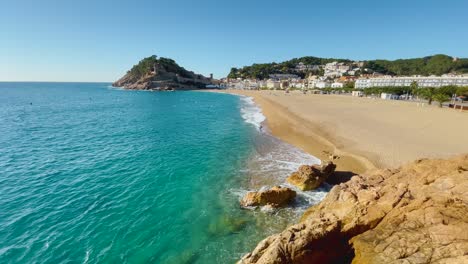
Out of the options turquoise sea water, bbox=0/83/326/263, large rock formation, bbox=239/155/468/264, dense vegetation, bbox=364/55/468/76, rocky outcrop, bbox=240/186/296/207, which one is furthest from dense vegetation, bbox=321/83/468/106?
dense vegetation, bbox=364/55/468/76

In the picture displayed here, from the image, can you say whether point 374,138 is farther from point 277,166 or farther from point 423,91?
point 423,91

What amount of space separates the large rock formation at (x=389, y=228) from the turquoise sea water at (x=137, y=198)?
3.36 m

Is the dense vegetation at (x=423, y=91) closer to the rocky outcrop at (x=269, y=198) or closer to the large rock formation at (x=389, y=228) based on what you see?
the rocky outcrop at (x=269, y=198)

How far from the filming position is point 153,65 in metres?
153

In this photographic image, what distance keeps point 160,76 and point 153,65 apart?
8.73m

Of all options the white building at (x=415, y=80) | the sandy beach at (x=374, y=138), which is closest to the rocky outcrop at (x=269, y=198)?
the sandy beach at (x=374, y=138)

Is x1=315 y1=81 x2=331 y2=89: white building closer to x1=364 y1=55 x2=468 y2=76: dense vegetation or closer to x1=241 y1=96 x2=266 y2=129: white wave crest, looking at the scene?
x1=364 y1=55 x2=468 y2=76: dense vegetation

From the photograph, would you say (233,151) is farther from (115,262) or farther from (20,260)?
(20,260)

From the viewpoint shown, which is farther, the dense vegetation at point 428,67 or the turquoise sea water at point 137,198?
the dense vegetation at point 428,67

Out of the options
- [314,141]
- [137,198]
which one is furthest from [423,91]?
[137,198]

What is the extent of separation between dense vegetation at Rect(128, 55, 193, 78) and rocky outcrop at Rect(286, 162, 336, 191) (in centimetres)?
14930

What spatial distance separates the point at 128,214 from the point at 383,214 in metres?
12.2

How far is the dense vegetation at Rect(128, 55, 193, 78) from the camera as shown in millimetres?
154875

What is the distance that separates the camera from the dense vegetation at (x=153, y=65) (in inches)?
6097
